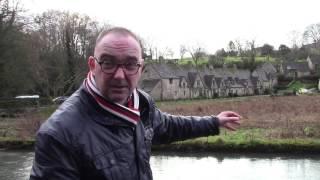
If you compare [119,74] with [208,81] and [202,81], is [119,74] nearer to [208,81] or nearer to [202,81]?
[202,81]

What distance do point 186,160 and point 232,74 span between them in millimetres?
79274

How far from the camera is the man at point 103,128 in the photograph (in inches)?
80.6

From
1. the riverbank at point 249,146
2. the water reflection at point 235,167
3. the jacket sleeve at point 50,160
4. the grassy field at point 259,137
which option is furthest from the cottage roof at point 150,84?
the jacket sleeve at point 50,160

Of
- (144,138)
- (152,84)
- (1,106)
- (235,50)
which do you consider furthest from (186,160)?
(235,50)

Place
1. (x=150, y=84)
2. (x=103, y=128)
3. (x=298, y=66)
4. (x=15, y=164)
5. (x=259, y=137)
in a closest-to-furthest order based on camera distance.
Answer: (x=103, y=128) < (x=15, y=164) < (x=259, y=137) < (x=150, y=84) < (x=298, y=66)

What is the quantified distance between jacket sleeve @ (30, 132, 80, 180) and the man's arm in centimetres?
85

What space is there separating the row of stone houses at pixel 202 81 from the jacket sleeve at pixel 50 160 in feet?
207

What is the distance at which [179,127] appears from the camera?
306cm

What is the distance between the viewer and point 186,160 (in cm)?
1948

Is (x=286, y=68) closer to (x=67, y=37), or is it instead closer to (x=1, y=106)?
(x=67, y=37)

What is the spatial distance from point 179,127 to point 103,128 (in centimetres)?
93

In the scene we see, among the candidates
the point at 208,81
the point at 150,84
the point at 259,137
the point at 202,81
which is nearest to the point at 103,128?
the point at 259,137

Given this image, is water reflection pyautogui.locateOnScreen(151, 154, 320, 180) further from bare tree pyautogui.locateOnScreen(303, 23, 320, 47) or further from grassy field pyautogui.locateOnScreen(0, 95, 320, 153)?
bare tree pyautogui.locateOnScreen(303, 23, 320, 47)

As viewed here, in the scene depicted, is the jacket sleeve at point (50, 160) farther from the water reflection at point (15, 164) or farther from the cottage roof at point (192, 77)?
the cottage roof at point (192, 77)
